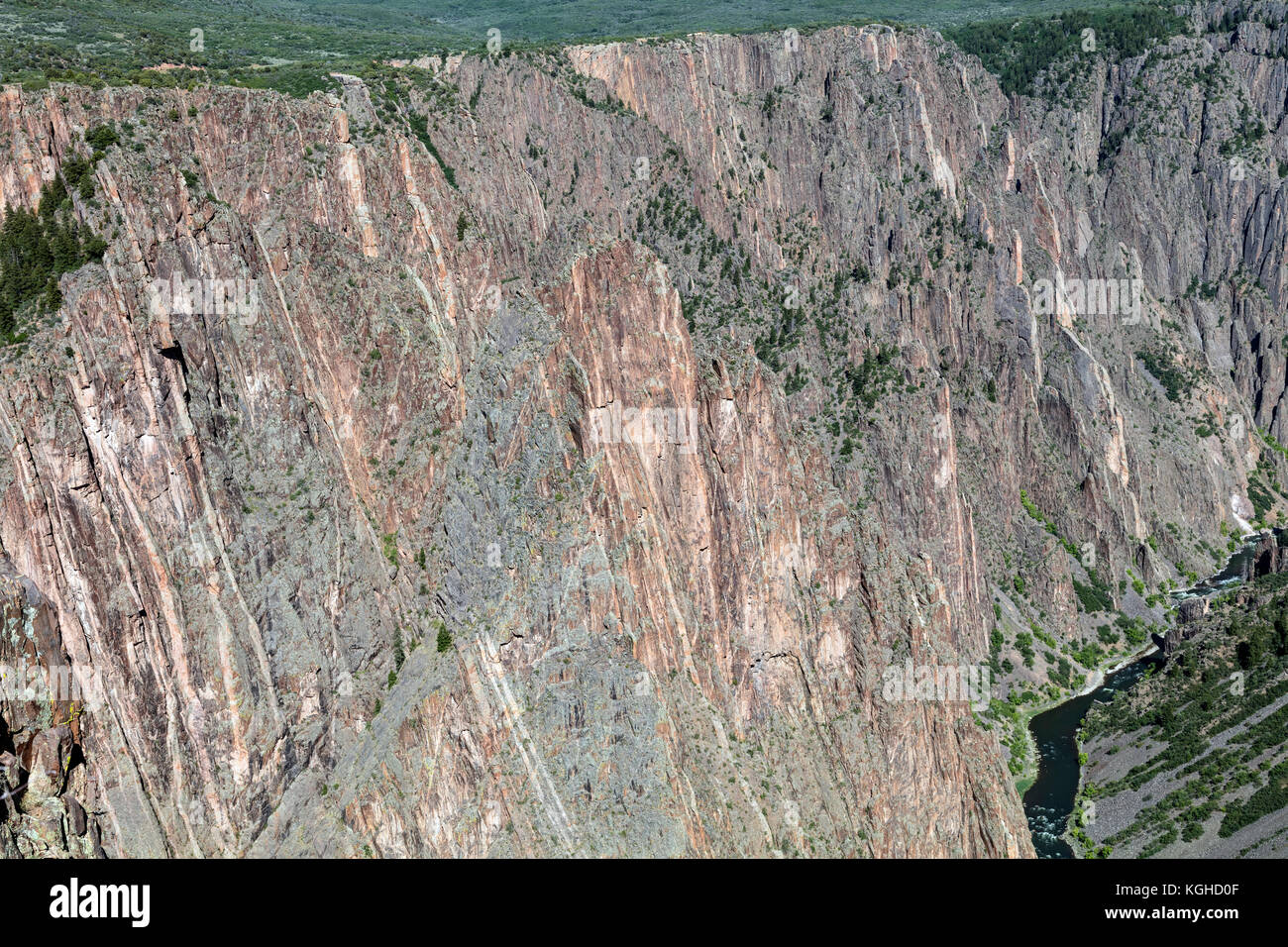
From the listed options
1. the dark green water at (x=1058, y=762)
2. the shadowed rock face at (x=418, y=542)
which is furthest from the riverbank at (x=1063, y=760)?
the shadowed rock face at (x=418, y=542)

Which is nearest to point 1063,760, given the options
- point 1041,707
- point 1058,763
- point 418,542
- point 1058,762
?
point 1058,762

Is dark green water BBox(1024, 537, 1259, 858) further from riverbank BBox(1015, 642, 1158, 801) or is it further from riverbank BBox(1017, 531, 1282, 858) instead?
riverbank BBox(1015, 642, 1158, 801)

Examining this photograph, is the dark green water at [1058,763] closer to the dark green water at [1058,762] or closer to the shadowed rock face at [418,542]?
the dark green water at [1058,762]

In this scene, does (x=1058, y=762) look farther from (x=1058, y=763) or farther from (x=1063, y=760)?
(x=1063, y=760)

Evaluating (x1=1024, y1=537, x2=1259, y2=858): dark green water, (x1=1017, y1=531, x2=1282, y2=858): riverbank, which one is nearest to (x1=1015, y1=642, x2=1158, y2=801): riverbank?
(x1=1017, y1=531, x2=1282, y2=858): riverbank

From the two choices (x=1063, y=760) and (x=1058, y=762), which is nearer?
(x=1058, y=762)

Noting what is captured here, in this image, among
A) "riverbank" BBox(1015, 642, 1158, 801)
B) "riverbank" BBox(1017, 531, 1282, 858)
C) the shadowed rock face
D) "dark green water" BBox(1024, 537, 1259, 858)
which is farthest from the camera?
"riverbank" BBox(1015, 642, 1158, 801)

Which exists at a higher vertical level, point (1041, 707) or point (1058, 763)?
point (1041, 707)

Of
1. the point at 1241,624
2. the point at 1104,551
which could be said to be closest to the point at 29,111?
the point at 1241,624
